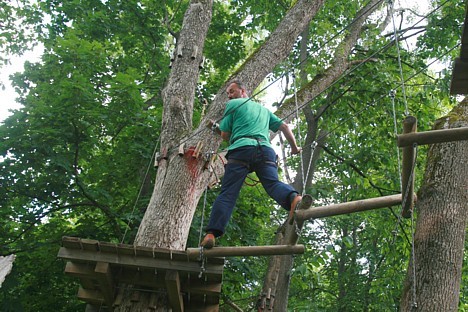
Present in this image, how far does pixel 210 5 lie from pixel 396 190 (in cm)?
466

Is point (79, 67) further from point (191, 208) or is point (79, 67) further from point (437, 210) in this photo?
point (437, 210)

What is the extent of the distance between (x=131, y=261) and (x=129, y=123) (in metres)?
4.34

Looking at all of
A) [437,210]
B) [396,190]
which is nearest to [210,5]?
[437,210]

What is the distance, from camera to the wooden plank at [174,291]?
11.7ft

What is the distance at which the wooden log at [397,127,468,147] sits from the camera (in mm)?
2753

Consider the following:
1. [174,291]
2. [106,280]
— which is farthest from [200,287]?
[106,280]

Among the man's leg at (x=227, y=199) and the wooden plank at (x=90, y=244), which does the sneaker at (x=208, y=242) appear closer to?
Answer: the man's leg at (x=227, y=199)

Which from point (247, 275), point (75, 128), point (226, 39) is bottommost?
point (247, 275)

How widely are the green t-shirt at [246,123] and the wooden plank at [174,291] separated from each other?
109 centimetres

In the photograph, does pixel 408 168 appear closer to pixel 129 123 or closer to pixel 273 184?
pixel 273 184

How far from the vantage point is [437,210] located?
443 centimetres

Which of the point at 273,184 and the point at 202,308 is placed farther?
the point at 202,308

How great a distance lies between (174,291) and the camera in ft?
12.1

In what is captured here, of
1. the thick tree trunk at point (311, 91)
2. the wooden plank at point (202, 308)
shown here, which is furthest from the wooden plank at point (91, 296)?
the thick tree trunk at point (311, 91)
